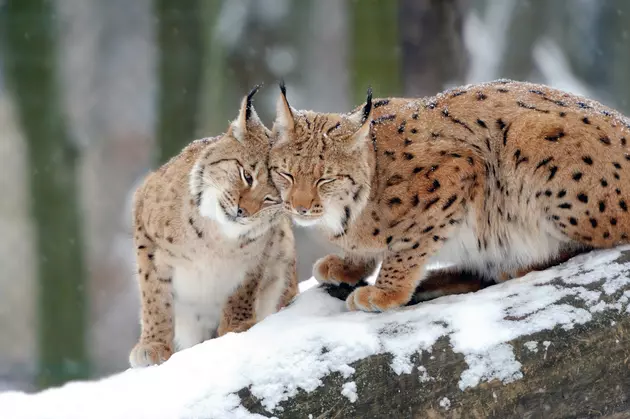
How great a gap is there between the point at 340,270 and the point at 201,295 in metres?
0.90

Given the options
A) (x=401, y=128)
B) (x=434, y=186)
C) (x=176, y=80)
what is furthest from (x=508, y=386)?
(x=176, y=80)

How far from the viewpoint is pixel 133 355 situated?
5.43m

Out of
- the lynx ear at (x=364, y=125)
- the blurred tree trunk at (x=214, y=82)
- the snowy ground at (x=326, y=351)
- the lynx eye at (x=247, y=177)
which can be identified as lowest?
the snowy ground at (x=326, y=351)

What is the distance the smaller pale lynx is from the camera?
4941 mm

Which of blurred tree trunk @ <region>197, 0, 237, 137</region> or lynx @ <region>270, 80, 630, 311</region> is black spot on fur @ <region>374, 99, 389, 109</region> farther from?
blurred tree trunk @ <region>197, 0, 237, 137</region>

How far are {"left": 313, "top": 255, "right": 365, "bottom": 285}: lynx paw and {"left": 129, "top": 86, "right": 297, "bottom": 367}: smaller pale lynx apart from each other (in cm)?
25

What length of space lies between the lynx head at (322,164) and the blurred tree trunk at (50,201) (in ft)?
20.9

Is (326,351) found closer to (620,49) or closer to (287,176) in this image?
(287,176)

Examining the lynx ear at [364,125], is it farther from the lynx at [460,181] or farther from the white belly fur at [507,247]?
the white belly fur at [507,247]

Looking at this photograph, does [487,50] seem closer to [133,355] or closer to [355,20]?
[355,20]

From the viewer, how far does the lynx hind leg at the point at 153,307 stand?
540 centimetres

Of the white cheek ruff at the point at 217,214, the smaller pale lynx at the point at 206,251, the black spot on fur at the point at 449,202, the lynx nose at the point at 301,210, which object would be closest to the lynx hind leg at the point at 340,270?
the smaller pale lynx at the point at 206,251

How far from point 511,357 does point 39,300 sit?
25.7ft

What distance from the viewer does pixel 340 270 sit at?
17.7 feet
